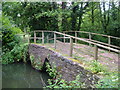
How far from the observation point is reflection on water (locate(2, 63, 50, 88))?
6.06 meters

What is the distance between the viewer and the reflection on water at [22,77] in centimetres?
606

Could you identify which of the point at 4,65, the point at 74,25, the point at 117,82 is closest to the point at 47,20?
the point at 74,25

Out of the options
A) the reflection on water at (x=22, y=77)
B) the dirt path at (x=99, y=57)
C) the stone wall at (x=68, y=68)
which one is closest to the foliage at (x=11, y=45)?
the reflection on water at (x=22, y=77)

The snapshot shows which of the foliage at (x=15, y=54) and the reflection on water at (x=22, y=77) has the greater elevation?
the foliage at (x=15, y=54)

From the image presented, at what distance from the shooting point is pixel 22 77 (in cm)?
711

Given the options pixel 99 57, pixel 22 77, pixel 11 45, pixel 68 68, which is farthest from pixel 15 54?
pixel 99 57

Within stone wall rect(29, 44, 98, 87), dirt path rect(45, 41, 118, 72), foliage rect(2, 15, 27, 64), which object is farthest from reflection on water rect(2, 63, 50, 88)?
dirt path rect(45, 41, 118, 72)

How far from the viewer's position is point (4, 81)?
21.0 feet

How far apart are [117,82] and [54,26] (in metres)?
10.7

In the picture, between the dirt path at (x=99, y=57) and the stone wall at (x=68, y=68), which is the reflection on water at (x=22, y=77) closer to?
the stone wall at (x=68, y=68)

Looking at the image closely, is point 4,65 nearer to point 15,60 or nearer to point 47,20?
point 15,60

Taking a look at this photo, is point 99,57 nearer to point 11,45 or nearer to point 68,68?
point 68,68

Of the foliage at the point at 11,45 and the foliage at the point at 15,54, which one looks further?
the foliage at the point at 11,45

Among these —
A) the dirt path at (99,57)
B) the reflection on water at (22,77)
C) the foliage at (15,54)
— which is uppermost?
the dirt path at (99,57)
